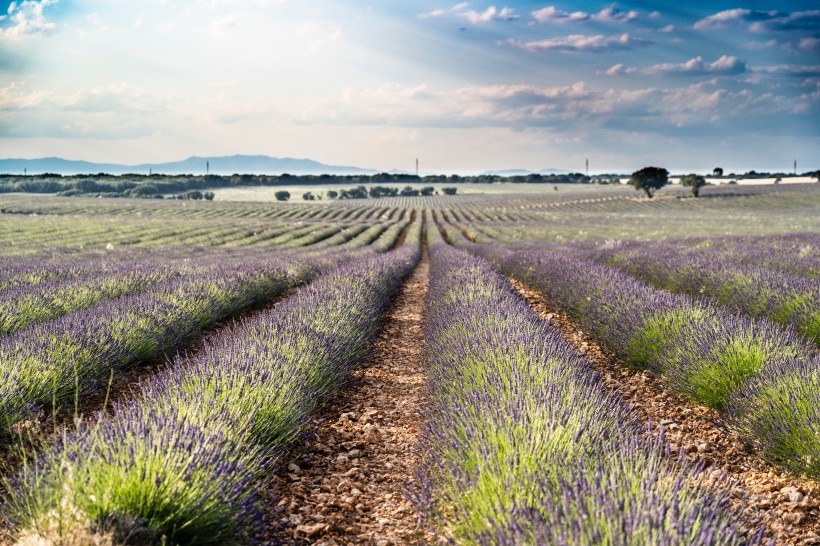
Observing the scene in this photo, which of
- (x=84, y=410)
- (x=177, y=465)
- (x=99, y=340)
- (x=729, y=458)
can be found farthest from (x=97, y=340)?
(x=729, y=458)

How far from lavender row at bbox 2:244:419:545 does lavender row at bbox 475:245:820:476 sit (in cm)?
297

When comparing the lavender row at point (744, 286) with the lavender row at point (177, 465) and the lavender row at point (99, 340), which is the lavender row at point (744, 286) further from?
the lavender row at point (99, 340)

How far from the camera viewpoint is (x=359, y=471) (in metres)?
3.51

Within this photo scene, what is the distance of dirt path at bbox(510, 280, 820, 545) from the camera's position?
9.05 ft

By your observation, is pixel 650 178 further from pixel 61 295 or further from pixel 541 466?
pixel 541 466

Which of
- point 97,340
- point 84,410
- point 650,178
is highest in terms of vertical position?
point 650,178

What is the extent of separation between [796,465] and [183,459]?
334cm

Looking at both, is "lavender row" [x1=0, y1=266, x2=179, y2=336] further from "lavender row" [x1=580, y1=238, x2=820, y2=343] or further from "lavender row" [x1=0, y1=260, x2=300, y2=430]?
"lavender row" [x1=580, y1=238, x2=820, y2=343]

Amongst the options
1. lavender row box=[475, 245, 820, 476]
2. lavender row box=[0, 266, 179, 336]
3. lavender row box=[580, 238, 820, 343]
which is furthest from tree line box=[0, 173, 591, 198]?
lavender row box=[475, 245, 820, 476]

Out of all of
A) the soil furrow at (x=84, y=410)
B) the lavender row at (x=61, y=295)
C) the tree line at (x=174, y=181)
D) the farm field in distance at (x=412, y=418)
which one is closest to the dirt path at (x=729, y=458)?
the farm field in distance at (x=412, y=418)

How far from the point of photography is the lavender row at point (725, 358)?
331cm

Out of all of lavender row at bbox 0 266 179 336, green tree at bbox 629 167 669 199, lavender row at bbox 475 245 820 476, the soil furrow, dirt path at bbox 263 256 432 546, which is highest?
green tree at bbox 629 167 669 199

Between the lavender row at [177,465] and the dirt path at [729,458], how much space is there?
70.2 inches

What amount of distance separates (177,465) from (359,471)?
154 cm
